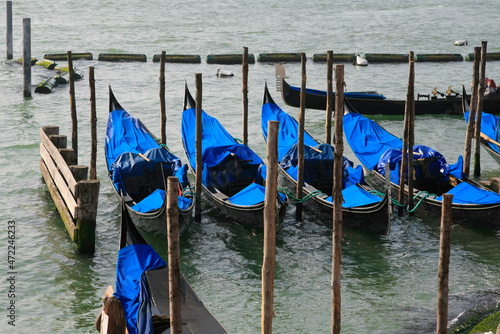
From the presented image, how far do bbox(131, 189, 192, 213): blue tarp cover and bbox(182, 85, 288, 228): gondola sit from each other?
545 mm

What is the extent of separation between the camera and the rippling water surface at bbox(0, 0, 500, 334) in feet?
21.8

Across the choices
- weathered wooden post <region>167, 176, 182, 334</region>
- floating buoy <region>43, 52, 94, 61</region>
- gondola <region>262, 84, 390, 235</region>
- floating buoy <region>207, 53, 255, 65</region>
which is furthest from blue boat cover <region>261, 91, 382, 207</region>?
floating buoy <region>43, 52, 94, 61</region>

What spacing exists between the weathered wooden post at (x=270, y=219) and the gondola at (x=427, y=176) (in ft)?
14.4

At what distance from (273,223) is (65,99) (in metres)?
12.4

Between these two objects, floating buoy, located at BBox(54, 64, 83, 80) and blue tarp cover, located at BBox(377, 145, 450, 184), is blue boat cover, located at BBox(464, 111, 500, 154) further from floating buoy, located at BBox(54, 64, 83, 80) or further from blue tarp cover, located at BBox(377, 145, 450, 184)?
floating buoy, located at BBox(54, 64, 83, 80)

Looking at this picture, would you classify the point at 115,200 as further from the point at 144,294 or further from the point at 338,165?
the point at 338,165

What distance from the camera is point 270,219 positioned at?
443 centimetres

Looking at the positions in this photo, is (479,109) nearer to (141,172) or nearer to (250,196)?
(250,196)

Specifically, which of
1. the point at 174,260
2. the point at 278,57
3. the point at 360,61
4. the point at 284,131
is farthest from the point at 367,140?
the point at 278,57

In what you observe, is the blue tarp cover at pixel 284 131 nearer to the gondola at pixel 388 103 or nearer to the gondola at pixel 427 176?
the gondola at pixel 427 176

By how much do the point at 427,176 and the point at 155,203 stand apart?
11.9 ft

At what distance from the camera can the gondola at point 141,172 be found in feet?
26.1

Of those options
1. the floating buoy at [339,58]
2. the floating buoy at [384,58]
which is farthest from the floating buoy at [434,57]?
the floating buoy at [339,58]

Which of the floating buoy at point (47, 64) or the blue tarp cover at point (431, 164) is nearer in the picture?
the blue tarp cover at point (431, 164)
